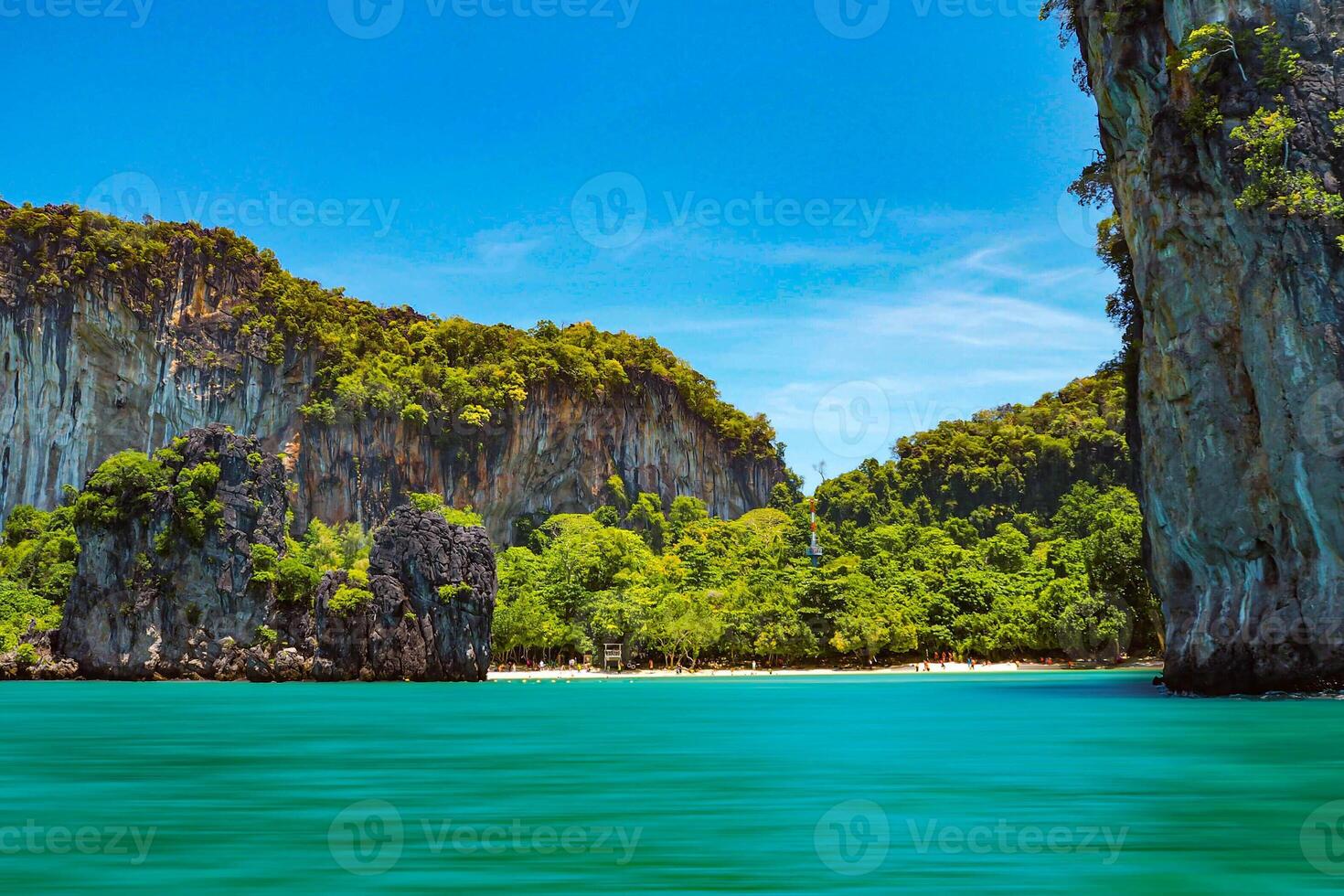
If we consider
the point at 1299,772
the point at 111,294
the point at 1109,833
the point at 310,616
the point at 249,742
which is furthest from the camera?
the point at 111,294

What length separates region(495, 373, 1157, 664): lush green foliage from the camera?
60531mm

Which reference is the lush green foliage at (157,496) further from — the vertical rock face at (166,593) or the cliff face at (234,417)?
the cliff face at (234,417)

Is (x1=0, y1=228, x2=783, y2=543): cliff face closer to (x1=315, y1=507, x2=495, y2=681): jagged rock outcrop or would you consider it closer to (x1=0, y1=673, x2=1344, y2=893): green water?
(x1=315, y1=507, x2=495, y2=681): jagged rock outcrop

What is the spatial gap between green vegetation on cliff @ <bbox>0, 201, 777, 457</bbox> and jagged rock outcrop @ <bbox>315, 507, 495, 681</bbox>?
24976 millimetres

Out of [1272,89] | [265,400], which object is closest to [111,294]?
[265,400]

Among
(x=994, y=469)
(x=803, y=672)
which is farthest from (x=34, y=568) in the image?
(x=994, y=469)

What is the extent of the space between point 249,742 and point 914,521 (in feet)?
244

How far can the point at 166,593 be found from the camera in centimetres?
5678

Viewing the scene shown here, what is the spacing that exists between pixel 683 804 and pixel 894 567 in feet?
192

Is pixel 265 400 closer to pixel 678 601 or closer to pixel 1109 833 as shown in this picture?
pixel 678 601

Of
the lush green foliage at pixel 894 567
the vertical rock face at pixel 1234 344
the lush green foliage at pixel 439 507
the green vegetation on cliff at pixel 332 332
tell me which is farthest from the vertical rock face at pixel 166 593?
the vertical rock face at pixel 1234 344

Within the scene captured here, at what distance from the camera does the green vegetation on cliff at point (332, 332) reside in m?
70.8

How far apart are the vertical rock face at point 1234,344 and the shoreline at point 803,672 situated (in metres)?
26.6

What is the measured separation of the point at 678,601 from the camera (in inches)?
2544
